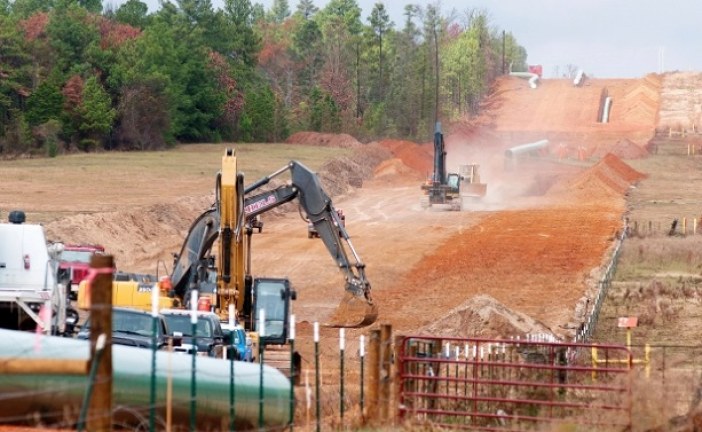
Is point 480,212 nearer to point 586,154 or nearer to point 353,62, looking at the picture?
point 586,154

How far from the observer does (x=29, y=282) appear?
25484 mm

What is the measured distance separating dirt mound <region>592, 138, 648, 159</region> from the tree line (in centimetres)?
1298

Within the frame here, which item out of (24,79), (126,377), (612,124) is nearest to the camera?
(126,377)

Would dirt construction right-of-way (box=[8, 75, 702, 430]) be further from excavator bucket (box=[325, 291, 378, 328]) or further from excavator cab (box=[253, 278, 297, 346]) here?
excavator cab (box=[253, 278, 297, 346])

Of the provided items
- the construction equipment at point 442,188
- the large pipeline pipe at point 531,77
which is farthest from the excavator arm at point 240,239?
the large pipeline pipe at point 531,77

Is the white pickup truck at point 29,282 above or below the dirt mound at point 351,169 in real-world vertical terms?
below

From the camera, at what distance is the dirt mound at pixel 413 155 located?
105m

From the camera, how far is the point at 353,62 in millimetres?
162750

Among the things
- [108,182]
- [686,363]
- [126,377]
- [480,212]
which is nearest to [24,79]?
[108,182]

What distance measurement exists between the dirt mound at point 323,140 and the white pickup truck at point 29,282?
92410 mm

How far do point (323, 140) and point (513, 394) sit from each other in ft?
340

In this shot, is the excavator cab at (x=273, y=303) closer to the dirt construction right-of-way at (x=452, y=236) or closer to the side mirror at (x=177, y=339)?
the dirt construction right-of-way at (x=452, y=236)

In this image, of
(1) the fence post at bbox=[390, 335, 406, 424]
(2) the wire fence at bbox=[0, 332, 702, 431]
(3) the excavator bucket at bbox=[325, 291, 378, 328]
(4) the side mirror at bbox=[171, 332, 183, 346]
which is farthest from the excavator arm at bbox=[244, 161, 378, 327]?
(1) the fence post at bbox=[390, 335, 406, 424]

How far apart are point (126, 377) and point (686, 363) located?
1485cm
